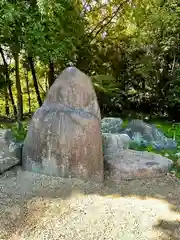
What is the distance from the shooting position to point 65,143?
3191mm

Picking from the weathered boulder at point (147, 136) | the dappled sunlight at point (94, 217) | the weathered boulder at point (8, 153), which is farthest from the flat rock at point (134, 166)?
the weathered boulder at point (8, 153)

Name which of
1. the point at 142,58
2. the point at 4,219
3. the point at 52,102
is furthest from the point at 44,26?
the point at 142,58

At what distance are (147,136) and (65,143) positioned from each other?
200cm

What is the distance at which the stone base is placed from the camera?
10.8ft

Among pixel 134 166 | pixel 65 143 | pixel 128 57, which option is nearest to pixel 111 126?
pixel 134 166

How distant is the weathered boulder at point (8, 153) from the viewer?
331 centimetres

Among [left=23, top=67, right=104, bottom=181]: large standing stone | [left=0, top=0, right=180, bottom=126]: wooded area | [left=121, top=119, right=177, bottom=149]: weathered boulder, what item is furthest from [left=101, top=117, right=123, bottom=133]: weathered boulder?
[left=23, top=67, right=104, bottom=181]: large standing stone

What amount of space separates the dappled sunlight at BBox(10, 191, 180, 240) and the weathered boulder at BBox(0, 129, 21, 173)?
663 millimetres

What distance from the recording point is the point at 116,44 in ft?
27.4

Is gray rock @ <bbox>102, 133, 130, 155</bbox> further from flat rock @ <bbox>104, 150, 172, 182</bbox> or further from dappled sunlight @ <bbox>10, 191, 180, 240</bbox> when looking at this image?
dappled sunlight @ <bbox>10, 191, 180, 240</bbox>

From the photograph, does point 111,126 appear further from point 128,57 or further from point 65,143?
point 128,57

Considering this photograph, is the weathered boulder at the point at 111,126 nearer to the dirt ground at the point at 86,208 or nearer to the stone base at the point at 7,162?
the dirt ground at the point at 86,208

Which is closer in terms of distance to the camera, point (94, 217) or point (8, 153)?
point (94, 217)

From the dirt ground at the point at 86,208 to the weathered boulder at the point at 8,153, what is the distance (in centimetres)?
9
